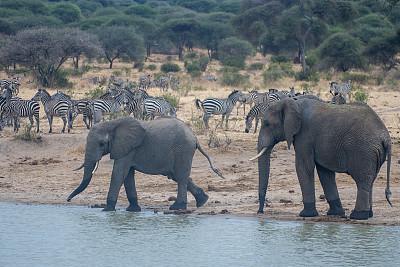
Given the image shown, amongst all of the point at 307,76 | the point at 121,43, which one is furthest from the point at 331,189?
the point at 121,43

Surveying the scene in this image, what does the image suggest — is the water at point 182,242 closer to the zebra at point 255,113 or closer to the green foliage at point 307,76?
the zebra at point 255,113

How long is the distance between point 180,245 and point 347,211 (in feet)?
7.51

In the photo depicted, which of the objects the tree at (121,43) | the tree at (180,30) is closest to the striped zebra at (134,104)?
the tree at (121,43)

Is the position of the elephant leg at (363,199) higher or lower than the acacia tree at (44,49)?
lower

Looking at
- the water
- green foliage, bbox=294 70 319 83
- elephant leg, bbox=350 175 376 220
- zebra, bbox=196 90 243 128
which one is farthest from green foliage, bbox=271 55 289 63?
elephant leg, bbox=350 175 376 220

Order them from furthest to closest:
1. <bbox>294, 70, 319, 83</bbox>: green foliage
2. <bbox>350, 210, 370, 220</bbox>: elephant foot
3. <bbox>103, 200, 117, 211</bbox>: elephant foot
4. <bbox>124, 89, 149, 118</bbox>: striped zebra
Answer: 1. <bbox>294, 70, 319, 83</bbox>: green foliage
2. <bbox>124, 89, 149, 118</bbox>: striped zebra
3. <bbox>103, 200, 117, 211</bbox>: elephant foot
4. <bbox>350, 210, 370, 220</bbox>: elephant foot

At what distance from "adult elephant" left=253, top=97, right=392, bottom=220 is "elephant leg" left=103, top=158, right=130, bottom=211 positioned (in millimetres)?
1764

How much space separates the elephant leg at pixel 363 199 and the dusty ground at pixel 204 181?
0.38 feet

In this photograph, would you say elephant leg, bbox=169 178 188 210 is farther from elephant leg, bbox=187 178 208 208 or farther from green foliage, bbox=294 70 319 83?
green foliage, bbox=294 70 319 83

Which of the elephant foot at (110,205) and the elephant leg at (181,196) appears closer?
the elephant foot at (110,205)

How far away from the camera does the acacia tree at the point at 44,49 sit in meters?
27.4

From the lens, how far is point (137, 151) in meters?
8.59

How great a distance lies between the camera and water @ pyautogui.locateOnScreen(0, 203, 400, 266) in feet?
22.2

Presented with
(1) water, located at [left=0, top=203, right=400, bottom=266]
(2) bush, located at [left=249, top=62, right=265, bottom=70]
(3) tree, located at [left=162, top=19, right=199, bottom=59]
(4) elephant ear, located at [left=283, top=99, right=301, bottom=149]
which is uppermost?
(3) tree, located at [left=162, top=19, right=199, bottom=59]
